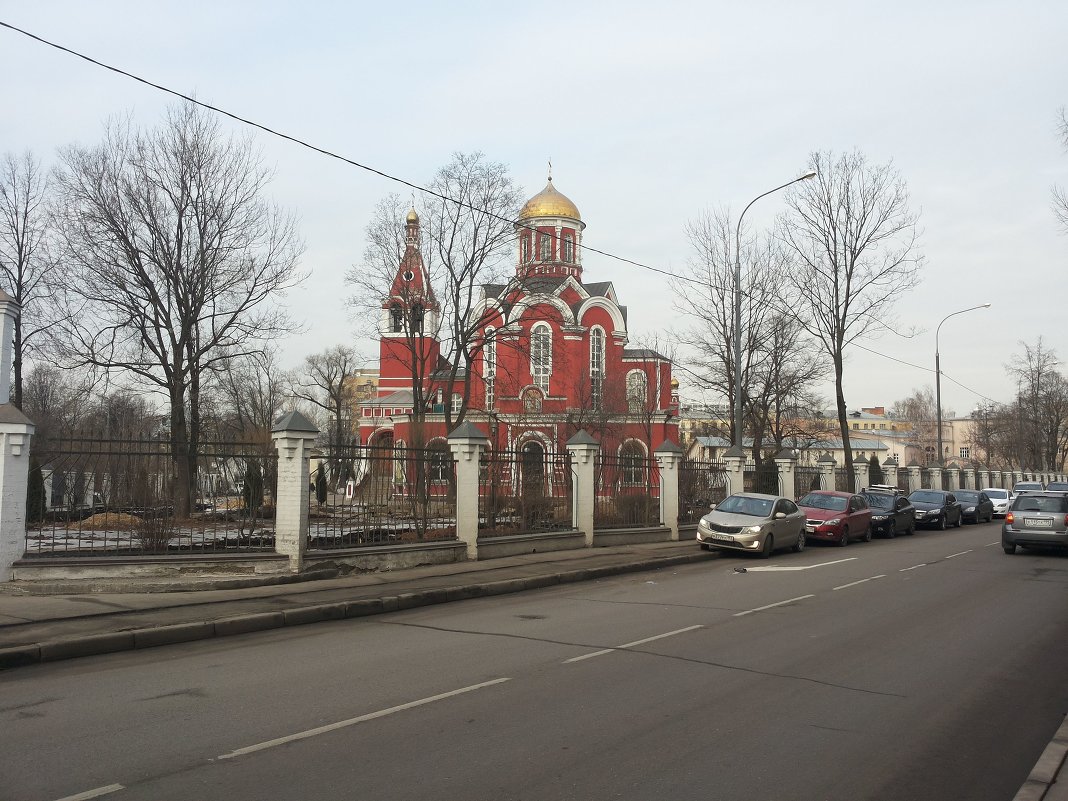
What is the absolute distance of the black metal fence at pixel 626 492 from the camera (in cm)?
2147

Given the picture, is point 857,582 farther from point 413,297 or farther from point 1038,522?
point 413,297

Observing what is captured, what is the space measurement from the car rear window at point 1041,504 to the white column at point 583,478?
34.9 feet

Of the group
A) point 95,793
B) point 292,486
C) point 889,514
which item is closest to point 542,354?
point 889,514

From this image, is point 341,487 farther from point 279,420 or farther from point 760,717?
point 760,717

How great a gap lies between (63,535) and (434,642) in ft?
21.2

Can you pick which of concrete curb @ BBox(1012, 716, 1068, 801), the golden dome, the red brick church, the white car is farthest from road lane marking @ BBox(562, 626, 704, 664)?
the golden dome

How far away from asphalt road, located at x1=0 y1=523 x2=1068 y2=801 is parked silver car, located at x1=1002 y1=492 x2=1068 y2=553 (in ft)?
33.1

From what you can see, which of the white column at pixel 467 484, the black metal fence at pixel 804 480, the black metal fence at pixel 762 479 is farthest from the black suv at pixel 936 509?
the white column at pixel 467 484

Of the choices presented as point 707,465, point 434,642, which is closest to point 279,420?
point 434,642

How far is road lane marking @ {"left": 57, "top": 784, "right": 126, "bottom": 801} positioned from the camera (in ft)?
15.4

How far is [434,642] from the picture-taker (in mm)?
9555

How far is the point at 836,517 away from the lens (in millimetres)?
24344

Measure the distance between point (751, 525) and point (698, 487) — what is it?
5.27m

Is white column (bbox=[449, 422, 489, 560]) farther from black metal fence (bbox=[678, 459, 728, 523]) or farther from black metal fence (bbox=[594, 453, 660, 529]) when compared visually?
black metal fence (bbox=[678, 459, 728, 523])
